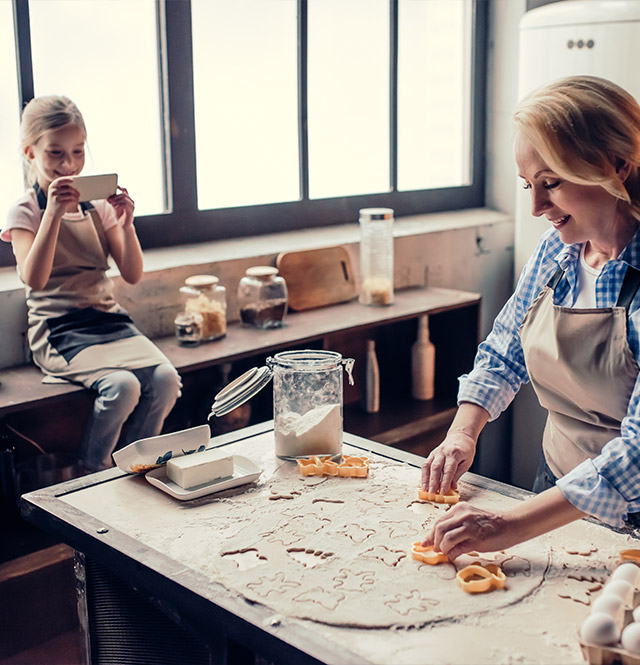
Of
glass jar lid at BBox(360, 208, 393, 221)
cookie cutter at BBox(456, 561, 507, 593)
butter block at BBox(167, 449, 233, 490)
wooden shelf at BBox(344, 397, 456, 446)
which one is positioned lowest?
wooden shelf at BBox(344, 397, 456, 446)

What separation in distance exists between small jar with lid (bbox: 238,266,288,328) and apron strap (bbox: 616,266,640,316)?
59.9 inches

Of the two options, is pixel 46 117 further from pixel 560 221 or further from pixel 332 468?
pixel 560 221

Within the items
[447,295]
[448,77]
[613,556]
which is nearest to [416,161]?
[448,77]

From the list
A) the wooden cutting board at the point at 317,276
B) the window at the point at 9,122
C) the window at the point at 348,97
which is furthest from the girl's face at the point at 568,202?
the window at the point at 348,97

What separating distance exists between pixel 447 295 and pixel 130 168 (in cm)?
130

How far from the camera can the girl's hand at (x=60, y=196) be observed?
2.37 metres

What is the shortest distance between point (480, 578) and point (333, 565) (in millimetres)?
→ 212

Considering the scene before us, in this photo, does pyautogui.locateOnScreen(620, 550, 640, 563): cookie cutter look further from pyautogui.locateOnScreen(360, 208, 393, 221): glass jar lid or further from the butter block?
pyautogui.locateOnScreen(360, 208, 393, 221): glass jar lid

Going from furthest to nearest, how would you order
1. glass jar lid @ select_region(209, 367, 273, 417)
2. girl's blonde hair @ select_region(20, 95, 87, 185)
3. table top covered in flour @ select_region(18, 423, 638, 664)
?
girl's blonde hair @ select_region(20, 95, 87, 185), glass jar lid @ select_region(209, 367, 273, 417), table top covered in flour @ select_region(18, 423, 638, 664)

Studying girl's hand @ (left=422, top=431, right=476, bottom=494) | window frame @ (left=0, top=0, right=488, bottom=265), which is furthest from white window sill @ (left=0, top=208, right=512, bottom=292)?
girl's hand @ (left=422, top=431, right=476, bottom=494)

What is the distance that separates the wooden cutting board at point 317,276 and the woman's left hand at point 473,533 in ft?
6.29

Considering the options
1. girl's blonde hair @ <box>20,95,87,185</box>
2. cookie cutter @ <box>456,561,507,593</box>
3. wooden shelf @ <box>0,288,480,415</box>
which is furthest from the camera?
girl's blonde hair @ <box>20,95,87,185</box>

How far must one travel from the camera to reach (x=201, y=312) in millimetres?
2736

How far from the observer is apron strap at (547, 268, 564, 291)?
167 centimetres
